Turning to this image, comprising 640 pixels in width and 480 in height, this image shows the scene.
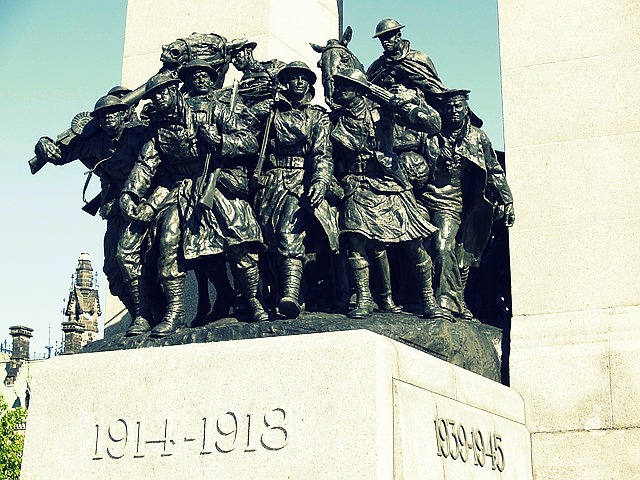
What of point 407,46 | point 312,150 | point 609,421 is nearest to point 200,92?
point 312,150

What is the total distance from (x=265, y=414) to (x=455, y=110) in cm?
418

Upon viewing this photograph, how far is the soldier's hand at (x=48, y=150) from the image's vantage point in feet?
45.4

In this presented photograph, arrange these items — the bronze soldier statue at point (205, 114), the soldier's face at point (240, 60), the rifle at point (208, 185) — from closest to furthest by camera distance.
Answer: the rifle at point (208, 185) < the bronze soldier statue at point (205, 114) < the soldier's face at point (240, 60)

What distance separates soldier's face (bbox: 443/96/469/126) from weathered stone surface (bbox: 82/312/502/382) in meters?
2.13

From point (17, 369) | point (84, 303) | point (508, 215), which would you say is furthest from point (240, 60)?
point (84, 303)

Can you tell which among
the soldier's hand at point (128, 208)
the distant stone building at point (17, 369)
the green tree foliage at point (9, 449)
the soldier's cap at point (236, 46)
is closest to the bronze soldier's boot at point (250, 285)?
the soldier's hand at point (128, 208)

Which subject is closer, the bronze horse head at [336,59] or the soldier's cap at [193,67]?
the soldier's cap at [193,67]

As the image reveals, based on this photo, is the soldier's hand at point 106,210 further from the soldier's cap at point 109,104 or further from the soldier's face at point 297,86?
the soldier's face at point 297,86

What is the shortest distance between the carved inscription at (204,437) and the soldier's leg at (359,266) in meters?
2.17

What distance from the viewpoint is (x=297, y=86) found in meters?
Result: 13.1

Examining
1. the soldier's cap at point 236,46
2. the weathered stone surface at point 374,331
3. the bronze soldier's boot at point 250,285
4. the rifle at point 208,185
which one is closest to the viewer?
the weathered stone surface at point 374,331

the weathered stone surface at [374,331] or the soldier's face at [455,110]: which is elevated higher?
the soldier's face at [455,110]

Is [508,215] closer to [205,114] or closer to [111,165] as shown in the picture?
[205,114]

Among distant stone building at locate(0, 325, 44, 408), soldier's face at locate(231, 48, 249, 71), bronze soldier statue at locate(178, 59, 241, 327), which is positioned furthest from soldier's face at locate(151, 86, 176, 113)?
Answer: distant stone building at locate(0, 325, 44, 408)
